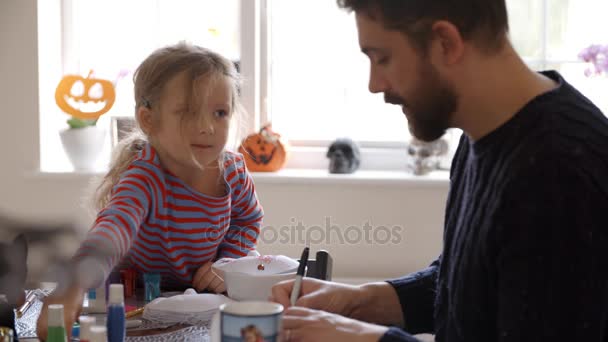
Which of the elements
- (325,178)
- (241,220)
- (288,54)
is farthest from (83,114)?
(241,220)

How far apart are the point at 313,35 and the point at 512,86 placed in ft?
6.96

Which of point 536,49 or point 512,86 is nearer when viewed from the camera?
point 512,86

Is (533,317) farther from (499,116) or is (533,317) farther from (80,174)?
(80,174)

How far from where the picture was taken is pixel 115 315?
1.05 m

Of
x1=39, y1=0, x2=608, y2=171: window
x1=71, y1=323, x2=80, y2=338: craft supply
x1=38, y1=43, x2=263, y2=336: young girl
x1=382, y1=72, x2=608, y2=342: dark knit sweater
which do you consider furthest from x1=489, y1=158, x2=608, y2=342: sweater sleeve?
x1=39, y1=0, x2=608, y2=171: window

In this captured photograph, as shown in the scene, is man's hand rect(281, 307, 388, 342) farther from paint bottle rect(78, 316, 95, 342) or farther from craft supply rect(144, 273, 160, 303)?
craft supply rect(144, 273, 160, 303)

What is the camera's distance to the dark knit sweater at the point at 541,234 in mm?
880

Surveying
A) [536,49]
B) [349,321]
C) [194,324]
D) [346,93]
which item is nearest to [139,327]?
[194,324]

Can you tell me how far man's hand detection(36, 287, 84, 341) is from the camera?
110cm

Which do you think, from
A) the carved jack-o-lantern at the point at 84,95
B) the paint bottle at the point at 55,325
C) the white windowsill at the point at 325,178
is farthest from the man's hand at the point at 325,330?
the carved jack-o-lantern at the point at 84,95

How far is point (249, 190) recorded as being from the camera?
5.92 feet

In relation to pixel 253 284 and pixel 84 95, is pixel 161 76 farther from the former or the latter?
pixel 84 95

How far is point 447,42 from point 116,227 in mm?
681

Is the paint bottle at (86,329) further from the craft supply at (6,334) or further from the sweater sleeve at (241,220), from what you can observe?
the sweater sleeve at (241,220)
